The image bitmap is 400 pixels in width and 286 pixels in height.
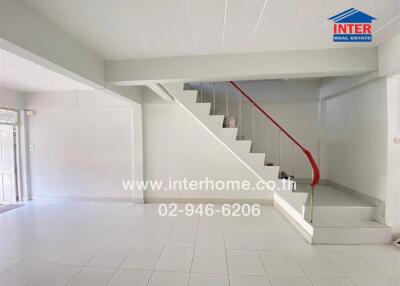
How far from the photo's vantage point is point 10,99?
4453 millimetres

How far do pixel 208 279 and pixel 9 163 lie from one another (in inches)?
232

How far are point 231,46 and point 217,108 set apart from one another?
2.35 metres

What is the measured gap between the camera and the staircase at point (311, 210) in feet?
8.89

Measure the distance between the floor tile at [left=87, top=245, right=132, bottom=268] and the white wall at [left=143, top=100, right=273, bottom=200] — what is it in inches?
77.6

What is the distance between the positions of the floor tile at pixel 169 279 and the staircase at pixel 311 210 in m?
1.98

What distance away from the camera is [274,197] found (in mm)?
4379

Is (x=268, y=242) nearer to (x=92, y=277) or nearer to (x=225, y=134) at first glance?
(x=225, y=134)

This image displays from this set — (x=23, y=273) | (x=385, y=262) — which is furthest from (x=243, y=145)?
(x=23, y=273)

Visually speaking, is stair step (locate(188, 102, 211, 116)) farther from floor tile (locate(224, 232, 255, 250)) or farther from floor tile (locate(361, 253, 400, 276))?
floor tile (locate(361, 253, 400, 276))

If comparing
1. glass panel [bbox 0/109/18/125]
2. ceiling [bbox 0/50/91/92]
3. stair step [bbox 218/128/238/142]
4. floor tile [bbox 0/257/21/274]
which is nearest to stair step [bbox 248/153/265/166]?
stair step [bbox 218/128/238/142]

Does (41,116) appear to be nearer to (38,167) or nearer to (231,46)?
(38,167)

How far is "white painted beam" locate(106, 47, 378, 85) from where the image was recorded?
99.7 inches

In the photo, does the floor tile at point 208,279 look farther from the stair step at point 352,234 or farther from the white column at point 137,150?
the white column at point 137,150

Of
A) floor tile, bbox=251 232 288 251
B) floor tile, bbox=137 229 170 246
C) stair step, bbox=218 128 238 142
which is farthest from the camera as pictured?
stair step, bbox=218 128 238 142
